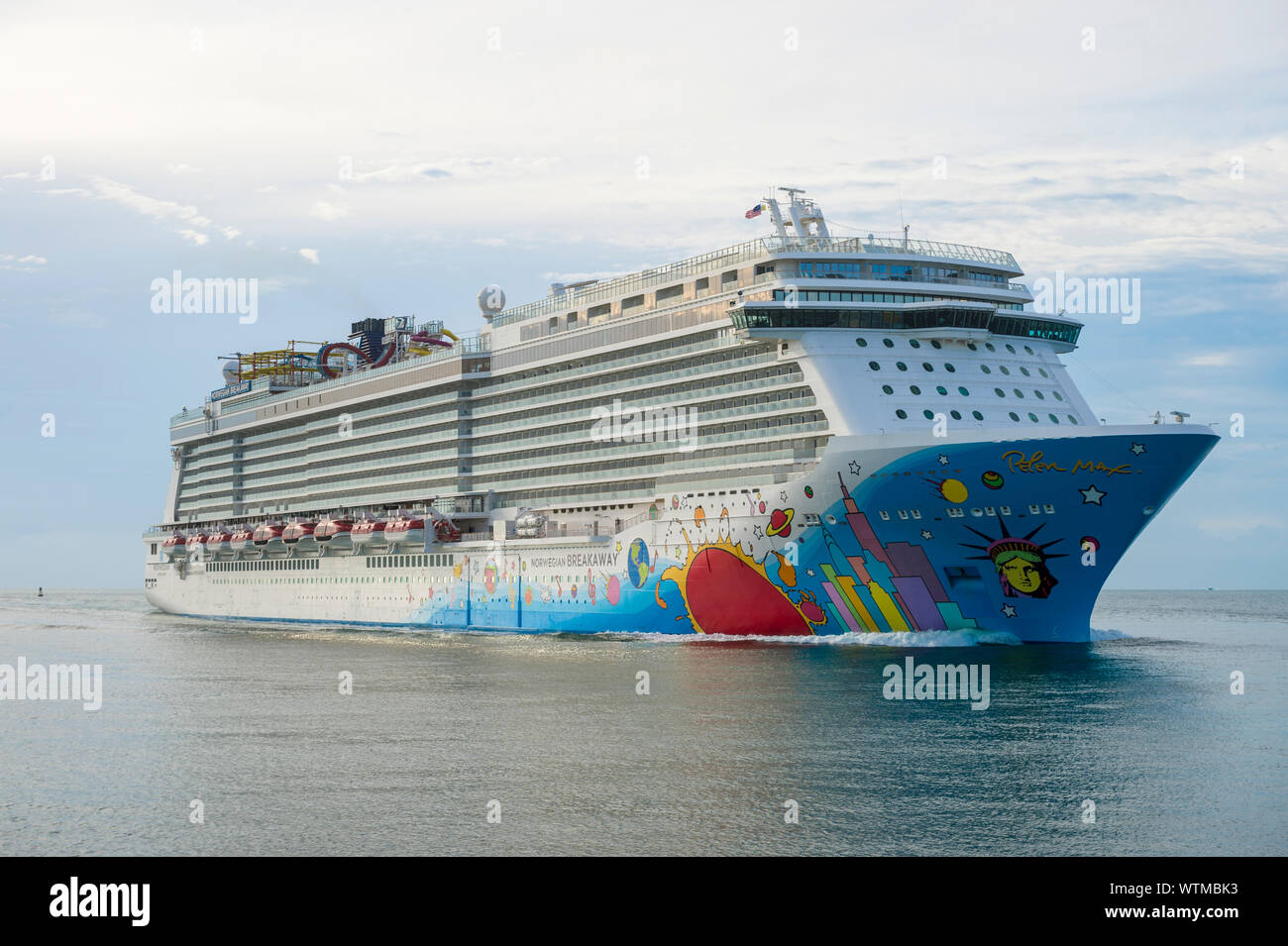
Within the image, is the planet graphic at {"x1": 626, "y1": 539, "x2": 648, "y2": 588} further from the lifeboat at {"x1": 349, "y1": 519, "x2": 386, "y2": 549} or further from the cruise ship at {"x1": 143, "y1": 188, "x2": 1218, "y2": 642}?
the lifeboat at {"x1": 349, "y1": 519, "x2": 386, "y2": 549}

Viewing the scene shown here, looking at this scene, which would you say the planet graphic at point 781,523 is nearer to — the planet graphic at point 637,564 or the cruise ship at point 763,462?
the cruise ship at point 763,462

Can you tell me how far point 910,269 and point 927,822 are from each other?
3162 centimetres

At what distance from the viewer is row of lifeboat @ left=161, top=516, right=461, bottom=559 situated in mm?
66812

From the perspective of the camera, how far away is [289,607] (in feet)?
264

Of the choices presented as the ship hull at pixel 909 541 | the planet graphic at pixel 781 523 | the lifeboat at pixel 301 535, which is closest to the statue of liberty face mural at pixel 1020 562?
the ship hull at pixel 909 541

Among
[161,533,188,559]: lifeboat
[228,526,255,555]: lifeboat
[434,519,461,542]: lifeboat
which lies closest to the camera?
[434,519,461,542]: lifeboat

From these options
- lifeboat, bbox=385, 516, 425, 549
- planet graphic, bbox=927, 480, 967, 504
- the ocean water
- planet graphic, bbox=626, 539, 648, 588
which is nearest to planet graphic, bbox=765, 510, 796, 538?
the ocean water

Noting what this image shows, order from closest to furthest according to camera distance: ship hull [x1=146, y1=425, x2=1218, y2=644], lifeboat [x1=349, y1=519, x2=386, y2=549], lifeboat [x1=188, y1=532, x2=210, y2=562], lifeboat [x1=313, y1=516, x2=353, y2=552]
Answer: ship hull [x1=146, y1=425, x2=1218, y2=644] < lifeboat [x1=349, y1=519, x2=386, y2=549] < lifeboat [x1=313, y1=516, x2=353, y2=552] < lifeboat [x1=188, y1=532, x2=210, y2=562]

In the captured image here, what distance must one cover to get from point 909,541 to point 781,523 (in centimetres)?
470

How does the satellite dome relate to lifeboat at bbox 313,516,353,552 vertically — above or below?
above

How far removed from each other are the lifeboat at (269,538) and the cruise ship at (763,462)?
842cm

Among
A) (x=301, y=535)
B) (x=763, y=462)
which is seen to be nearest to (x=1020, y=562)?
(x=763, y=462)

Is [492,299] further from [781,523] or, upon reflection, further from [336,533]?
[781,523]

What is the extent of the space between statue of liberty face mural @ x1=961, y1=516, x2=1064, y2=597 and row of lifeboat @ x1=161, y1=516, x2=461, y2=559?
104 feet
